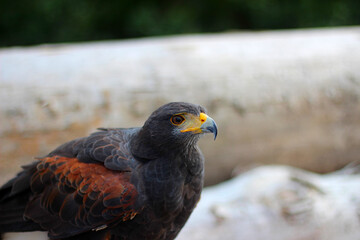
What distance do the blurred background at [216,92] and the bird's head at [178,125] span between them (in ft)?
5.30

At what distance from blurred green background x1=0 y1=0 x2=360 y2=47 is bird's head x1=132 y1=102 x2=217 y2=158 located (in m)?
4.48

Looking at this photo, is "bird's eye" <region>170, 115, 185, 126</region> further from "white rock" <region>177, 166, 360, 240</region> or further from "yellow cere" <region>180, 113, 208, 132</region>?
"white rock" <region>177, 166, 360, 240</region>

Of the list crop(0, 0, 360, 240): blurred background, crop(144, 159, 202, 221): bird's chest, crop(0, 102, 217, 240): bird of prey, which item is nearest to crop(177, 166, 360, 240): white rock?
crop(0, 0, 360, 240): blurred background

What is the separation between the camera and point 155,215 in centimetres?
218

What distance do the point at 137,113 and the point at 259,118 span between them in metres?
1.18

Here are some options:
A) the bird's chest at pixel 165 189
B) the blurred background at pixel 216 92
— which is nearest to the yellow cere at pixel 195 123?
the bird's chest at pixel 165 189

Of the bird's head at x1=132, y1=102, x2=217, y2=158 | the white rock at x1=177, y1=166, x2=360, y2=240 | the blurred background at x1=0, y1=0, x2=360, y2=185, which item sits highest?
the bird's head at x1=132, y1=102, x2=217, y2=158

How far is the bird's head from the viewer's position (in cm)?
212

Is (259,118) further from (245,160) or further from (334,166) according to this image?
(334,166)

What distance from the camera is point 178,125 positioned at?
214 centimetres

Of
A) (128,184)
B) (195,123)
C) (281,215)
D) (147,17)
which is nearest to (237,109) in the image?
(281,215)

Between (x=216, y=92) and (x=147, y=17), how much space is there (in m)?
2.96

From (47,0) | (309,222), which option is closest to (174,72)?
(309,222)

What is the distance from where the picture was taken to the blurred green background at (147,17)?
21.3 feet
